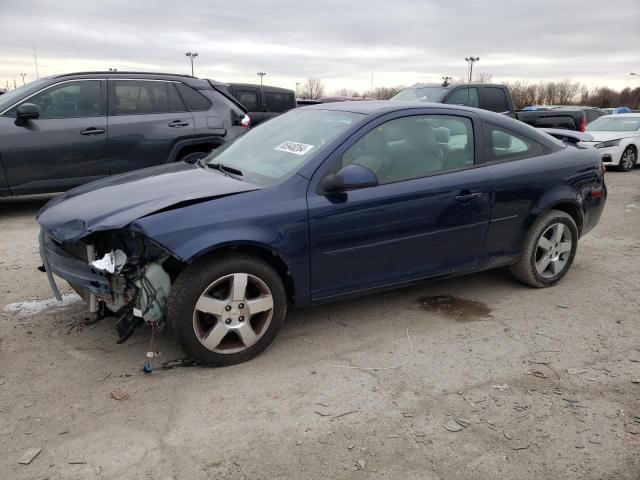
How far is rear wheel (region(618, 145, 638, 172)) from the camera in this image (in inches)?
520

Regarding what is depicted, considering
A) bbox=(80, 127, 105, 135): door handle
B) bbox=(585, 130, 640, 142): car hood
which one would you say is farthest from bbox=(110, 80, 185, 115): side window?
bbox=(585, 130, 640, 142): car hood

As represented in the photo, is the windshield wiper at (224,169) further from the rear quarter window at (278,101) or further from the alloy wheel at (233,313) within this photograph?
the rear quarter window at (278,101)

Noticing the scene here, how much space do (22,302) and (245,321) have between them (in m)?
2.05

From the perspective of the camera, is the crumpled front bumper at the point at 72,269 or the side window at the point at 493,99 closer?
the crumpled front bumper at the point at 72,269

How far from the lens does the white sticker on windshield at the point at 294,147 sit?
3.72 m

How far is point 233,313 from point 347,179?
1.08 m

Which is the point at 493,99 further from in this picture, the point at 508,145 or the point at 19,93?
the point at 19,93

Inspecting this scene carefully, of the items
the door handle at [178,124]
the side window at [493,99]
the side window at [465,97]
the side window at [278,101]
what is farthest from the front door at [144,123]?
the side window at [278,101]

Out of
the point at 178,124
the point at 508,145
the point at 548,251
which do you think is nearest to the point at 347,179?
the point at 508,145

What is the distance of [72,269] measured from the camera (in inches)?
131

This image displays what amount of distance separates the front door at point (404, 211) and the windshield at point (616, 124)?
1159cm

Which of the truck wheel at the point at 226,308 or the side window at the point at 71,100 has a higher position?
the side window at the point at 71,100

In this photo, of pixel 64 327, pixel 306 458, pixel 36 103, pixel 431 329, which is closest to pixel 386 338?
pixel 431 329

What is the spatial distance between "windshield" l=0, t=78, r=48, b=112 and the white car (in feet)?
37.4
